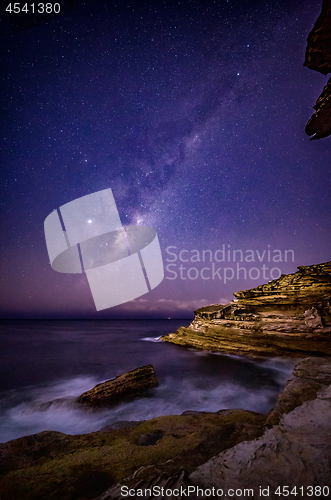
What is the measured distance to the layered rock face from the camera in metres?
11.9

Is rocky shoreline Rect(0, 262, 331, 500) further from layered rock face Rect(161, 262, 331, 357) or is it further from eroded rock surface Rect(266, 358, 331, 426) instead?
layered rock face Rect(161, 262, 331, 357)

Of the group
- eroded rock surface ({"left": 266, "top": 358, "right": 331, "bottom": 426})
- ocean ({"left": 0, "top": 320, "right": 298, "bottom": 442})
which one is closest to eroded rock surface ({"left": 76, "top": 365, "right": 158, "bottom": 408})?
ocean ({"left": 0, "top": 320, "right": 298, "bottom": 442})

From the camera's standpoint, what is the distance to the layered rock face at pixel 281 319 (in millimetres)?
11945

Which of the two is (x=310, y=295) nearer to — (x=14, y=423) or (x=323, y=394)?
(x=323, y=394)

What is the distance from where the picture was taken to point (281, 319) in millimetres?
13148

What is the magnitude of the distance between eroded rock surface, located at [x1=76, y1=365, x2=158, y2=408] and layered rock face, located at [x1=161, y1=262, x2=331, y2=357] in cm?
880

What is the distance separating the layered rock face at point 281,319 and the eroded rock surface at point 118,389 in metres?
8.80

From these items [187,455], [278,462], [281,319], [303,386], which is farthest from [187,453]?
[281,319]

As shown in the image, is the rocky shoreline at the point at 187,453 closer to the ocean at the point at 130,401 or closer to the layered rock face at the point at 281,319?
the ocean at the point at 130,401

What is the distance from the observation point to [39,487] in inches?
101

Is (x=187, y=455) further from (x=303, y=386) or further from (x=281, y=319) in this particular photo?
(x=281, y=319)

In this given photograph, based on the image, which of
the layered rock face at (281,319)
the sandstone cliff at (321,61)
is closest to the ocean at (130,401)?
the layered rock face at (281,319)

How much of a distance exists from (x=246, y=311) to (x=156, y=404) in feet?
33.6

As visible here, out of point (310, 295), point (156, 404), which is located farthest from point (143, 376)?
point (310, 295)
